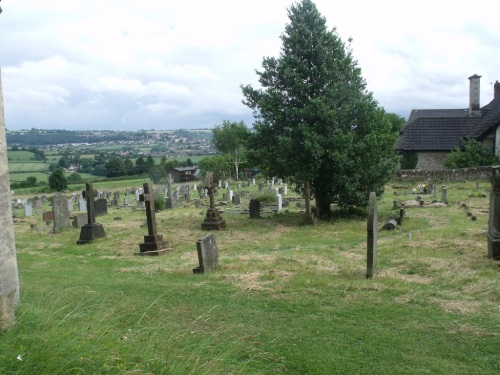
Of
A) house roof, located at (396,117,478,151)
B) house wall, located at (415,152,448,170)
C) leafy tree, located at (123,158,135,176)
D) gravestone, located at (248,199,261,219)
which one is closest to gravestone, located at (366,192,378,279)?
gravestone, located at (248,199,261,219)

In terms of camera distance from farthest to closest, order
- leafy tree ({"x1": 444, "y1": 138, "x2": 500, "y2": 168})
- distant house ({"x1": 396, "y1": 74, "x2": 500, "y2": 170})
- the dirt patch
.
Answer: distant house ({"x1": 396, "y1": 74, "x2": 500, "y2": 170}) → leafy tree ({"x1": 444, "y1": 138, "x2": 500, "y2": 168}) → the dirt patch

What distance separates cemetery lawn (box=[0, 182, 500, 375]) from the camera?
4508mm

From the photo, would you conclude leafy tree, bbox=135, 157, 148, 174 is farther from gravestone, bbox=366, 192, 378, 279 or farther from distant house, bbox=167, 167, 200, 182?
gravestone, bbox=366, 192, 378, 279

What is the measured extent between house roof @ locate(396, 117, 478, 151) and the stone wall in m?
5.96

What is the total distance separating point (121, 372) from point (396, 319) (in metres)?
4.33

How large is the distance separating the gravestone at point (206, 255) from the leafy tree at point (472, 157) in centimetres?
3041

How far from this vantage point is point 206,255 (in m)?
10.7

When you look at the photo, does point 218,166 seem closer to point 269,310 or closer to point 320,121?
point 320,121

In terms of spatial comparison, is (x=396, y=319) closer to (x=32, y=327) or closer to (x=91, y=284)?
(x=32, y=327)

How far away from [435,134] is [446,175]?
9192mm

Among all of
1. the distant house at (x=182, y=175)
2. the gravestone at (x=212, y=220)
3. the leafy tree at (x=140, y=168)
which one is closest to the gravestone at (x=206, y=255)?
the gravestone at (x=212, y=220)

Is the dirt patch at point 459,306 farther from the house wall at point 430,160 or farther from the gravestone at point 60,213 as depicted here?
the house wall at point 430,160

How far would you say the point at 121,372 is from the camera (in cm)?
384

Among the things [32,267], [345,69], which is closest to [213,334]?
[32,267]
